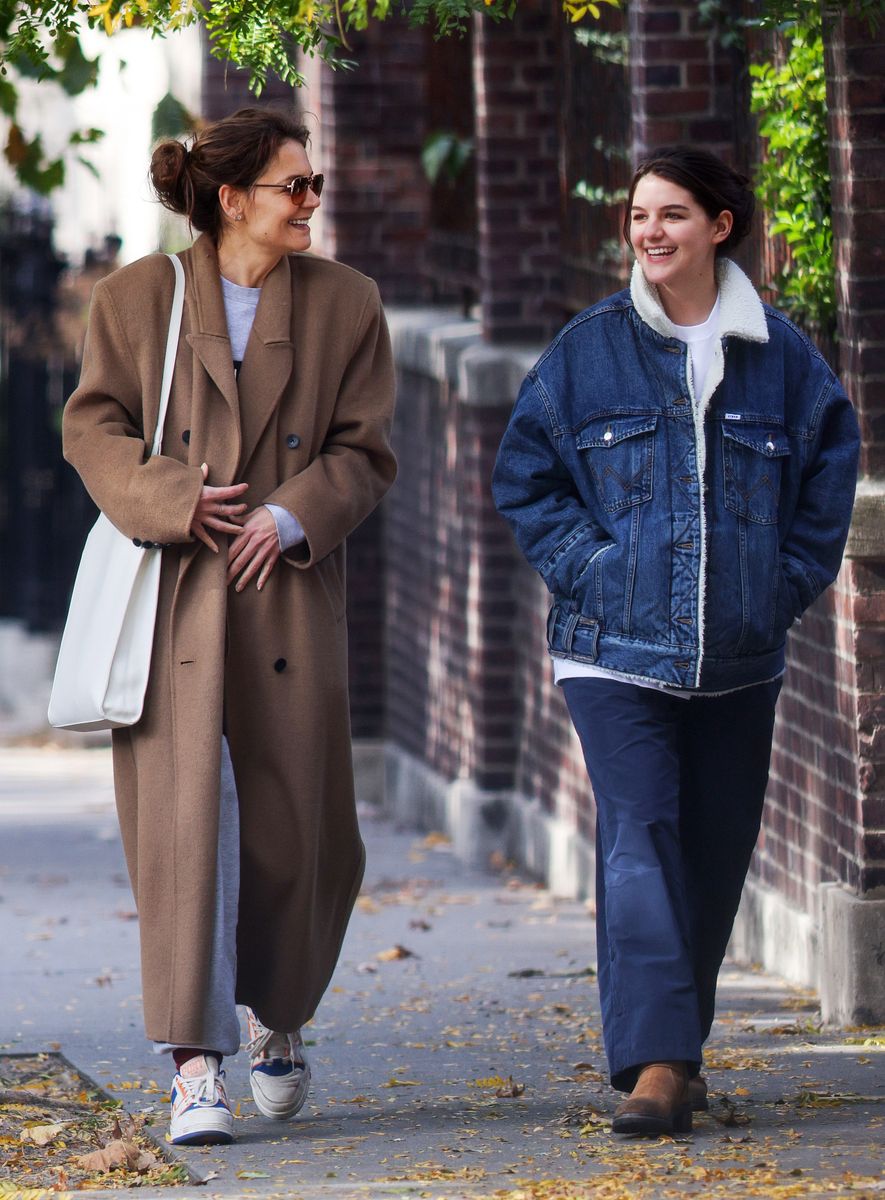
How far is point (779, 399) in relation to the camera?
4.91m

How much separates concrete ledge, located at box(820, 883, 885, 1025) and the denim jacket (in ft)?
4.02

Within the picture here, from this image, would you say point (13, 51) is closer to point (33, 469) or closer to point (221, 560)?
point (221, 560)

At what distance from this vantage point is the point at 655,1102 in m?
4.78

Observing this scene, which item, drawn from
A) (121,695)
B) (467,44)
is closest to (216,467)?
(121,695)

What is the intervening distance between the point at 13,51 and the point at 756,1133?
9.65ft

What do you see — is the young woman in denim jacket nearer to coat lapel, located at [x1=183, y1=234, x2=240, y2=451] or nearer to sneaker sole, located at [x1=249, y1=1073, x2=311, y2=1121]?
coat lapel, located at [x1=183, y1=234, x2=240, y2=451]

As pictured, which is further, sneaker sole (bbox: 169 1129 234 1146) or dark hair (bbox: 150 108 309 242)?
dark hair (bbox: 150 108 309 242)

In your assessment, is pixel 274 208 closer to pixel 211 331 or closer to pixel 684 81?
pixel 211 331

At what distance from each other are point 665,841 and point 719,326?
1045 mm

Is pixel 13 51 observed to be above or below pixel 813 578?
above

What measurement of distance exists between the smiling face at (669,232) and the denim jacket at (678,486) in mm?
58

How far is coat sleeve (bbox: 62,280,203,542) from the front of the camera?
16.4 ft

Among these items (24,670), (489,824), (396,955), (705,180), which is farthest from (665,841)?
(24,670)

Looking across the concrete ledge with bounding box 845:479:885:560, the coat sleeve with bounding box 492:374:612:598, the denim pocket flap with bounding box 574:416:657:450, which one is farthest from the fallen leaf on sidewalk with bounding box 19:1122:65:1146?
the concrete ledge with bounding box 845:479:885:560
